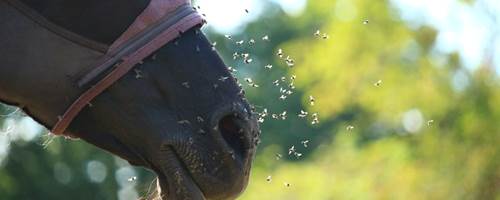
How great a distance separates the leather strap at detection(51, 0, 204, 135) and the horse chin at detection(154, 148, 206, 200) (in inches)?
9.3

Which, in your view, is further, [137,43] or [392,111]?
[392,111]

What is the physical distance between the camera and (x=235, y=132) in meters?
3.25

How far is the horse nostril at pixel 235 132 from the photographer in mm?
3221

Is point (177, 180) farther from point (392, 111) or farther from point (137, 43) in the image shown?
point (392, 111)

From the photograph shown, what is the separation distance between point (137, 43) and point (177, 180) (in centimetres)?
36

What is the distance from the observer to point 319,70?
14.0 metres

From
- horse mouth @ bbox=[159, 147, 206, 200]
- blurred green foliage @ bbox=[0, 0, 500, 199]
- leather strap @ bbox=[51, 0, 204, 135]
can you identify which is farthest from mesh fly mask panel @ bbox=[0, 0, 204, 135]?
blurred green foliage @ bbox=[0, 0, 500, 199]

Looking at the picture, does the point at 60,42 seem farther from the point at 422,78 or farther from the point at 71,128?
the point at 422,78

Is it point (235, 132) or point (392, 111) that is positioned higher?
point (392, 111)

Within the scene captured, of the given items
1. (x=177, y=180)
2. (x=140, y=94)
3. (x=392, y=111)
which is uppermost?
(x=392, y=111)

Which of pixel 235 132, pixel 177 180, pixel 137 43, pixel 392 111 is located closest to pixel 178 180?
pixel 177 180

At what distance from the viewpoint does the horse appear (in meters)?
3.24

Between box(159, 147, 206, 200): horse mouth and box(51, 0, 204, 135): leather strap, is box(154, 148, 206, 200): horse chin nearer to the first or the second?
box(159, 147, 206, 200): horse mouth

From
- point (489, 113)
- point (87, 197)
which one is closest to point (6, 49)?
point (489, 113)
